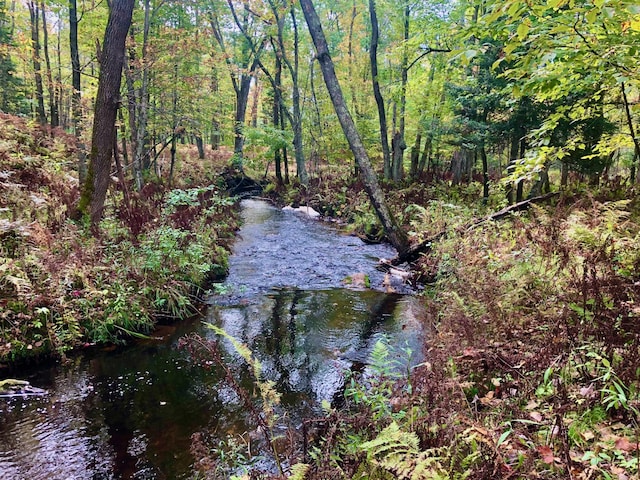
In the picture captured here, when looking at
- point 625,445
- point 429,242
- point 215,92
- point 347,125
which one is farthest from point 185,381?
point 215,92

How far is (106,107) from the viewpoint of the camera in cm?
737

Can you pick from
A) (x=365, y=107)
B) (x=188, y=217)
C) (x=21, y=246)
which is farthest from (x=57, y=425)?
(x=365, y=107)

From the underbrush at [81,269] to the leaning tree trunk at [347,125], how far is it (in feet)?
13.4

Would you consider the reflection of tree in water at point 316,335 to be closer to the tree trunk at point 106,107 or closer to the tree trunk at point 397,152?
the tree trunk at point 106,107

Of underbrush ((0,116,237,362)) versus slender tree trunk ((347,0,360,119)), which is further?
slender tree trunk ((347,0,360,119))

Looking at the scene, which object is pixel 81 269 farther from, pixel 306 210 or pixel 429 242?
pixel 306 210

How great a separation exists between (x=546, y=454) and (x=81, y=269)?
6.17m

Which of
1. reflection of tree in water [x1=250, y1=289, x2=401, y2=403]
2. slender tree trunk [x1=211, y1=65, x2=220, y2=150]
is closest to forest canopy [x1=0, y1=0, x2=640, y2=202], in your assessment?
slender tree trunk [x1=211, y1=65, x2=220, y2=150]

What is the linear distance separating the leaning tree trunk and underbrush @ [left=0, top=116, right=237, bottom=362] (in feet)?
13.4

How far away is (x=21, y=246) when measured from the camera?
18.5ft

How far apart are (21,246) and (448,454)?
630 cm

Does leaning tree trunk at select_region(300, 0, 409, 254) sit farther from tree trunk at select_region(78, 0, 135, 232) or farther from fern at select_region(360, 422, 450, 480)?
fern at select_region(360, 422, 450, 480)

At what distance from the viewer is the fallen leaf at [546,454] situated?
2065 millimetres

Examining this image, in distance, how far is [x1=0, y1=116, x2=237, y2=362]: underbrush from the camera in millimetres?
4941
